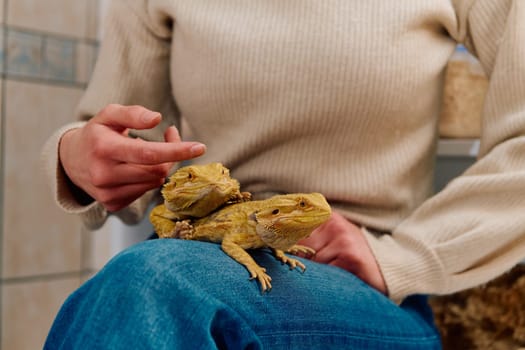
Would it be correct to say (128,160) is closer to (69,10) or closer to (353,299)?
(353,299)

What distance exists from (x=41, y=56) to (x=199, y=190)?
103 centimetres

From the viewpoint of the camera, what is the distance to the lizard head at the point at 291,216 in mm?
539

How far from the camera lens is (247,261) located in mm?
564

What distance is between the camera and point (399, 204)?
85 cm

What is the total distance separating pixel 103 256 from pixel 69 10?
56cm

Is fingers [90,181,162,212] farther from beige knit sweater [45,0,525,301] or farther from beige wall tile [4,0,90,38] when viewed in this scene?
beige wall tile [4,0,90,38]

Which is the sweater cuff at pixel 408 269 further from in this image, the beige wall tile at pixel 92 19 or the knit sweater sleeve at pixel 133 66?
the beige wall tile at pixel 92 19

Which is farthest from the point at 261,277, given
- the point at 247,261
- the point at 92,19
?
the point at 92,19

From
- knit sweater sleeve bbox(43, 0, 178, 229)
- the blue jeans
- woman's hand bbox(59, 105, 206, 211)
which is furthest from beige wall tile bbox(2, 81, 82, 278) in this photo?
the blue jeans

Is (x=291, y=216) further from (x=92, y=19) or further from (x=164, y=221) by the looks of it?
(x=92, y=19)

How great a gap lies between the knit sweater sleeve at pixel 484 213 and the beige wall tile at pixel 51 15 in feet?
3.17

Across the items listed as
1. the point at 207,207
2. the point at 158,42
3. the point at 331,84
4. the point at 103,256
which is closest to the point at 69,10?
the point at 103,256

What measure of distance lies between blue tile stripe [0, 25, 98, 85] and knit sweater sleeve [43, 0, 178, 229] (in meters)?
0.55

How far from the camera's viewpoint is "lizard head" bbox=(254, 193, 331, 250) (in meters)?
0.54
